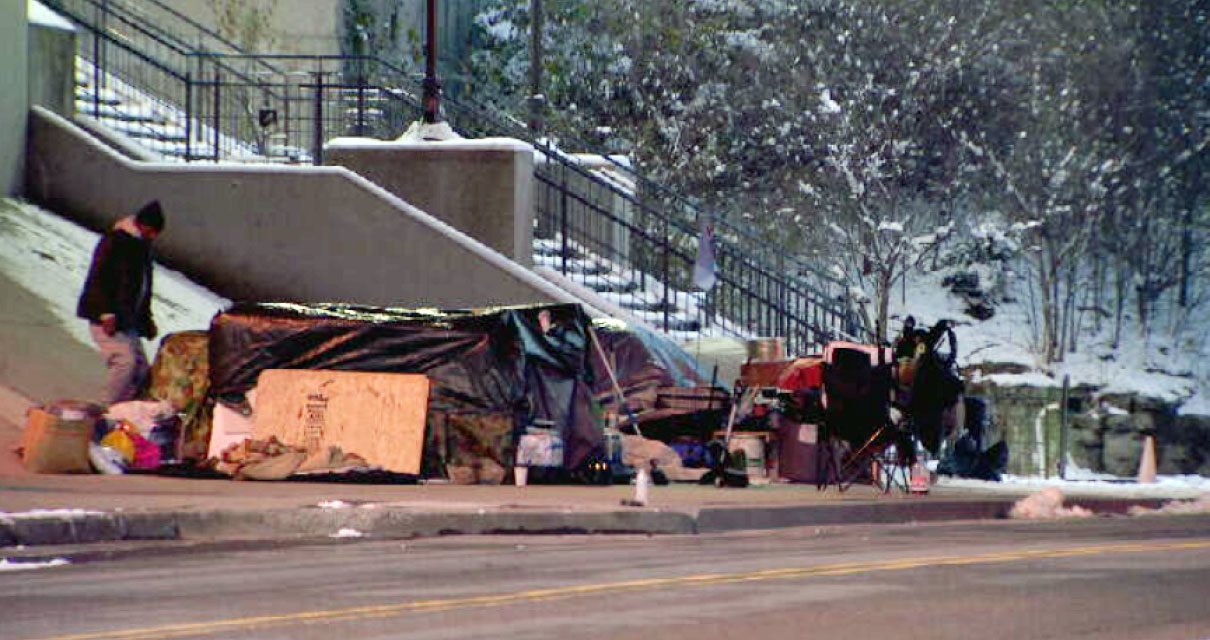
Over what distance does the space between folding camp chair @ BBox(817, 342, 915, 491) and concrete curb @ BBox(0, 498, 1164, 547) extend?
2214 mm

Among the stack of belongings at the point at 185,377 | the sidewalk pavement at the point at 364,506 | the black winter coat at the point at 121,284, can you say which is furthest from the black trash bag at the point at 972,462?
the black winter coat at the point at 121,284

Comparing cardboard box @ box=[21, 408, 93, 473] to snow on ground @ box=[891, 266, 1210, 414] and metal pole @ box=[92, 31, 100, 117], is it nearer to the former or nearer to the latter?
metal pole @ box=[92, 31, 100, 117]

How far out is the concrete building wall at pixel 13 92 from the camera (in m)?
25.6

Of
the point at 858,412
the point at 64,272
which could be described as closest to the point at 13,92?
the point at 64,272

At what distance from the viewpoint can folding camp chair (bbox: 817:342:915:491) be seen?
66.6 ft

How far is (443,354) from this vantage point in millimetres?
19922

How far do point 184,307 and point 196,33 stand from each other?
11057 mm

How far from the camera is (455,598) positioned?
37.8ft

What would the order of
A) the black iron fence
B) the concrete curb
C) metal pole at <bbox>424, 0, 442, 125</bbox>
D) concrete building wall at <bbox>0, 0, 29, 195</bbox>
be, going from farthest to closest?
the black iron fence
metal pole at <bbox>424, 0, 442, 125</bbox>
concrete building wall at <bbox>0, 0, 29, 195</bbox>
the concrete curb

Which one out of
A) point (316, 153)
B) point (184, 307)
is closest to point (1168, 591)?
point (184, 307)

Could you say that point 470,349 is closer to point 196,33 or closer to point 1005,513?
point 1005,513

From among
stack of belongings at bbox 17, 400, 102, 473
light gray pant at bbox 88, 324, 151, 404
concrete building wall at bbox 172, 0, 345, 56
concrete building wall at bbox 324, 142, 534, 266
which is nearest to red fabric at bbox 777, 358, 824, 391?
concrete building wall at bbox 324, 142, 534, 266

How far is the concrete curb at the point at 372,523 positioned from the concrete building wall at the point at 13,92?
11102 mm

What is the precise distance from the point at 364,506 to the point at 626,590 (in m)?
4.56
